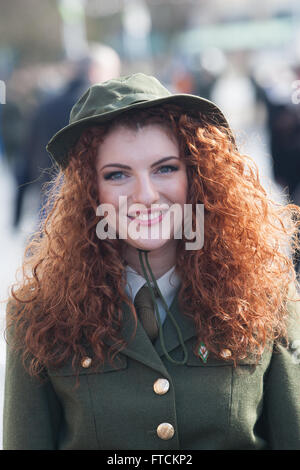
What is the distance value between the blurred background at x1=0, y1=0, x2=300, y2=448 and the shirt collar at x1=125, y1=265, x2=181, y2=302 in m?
0.51

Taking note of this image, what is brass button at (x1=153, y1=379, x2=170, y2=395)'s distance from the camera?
1.75 m

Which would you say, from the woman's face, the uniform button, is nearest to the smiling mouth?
the woman's face

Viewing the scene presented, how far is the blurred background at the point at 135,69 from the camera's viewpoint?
491 centimetres

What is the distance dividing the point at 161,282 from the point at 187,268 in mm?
98

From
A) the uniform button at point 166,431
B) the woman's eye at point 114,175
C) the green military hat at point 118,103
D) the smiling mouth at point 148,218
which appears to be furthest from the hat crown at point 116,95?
the uniform button at point 166,431

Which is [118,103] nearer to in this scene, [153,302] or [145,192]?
[145,192]

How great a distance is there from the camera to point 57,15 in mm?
31969

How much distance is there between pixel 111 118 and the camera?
182 centimetres

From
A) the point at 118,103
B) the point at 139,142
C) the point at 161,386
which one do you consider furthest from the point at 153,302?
the point at 118,103

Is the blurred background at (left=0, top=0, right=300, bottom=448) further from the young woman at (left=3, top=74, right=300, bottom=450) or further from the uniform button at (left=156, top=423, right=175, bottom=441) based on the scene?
the uniform button at (left=156, top=423, right=175, bottom=441)

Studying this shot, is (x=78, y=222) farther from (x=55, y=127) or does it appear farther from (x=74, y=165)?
(x=55, y=127)

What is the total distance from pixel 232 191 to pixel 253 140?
41cm

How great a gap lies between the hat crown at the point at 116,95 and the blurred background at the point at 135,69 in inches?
19.0

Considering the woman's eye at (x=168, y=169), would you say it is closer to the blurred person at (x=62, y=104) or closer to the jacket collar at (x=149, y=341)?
the jacket collar at (x=149, y=341)
